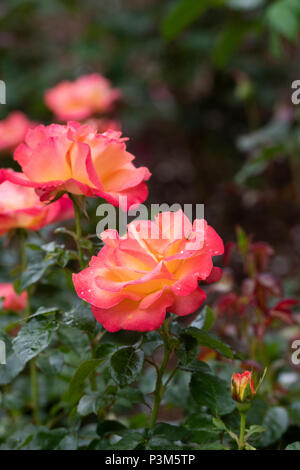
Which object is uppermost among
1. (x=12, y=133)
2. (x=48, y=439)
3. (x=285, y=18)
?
(x=285, y=18)

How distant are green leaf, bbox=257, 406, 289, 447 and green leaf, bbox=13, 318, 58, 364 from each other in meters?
0.28

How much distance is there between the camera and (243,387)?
0.49m

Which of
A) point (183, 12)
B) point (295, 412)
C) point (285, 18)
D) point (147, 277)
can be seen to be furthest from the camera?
point (183, 12)

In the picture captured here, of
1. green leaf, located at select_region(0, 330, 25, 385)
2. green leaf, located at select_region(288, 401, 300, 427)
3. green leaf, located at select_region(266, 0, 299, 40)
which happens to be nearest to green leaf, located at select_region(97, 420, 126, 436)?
green leaf, located at select_region(0, 330, 25, 385)

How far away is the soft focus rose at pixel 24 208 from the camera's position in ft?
2.14

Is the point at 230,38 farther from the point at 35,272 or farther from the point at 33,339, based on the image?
the point at 33,339

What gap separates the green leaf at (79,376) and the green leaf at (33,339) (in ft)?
0.14

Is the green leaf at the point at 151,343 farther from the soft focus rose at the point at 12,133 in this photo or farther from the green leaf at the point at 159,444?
the soft focus rose at the point at 12,133

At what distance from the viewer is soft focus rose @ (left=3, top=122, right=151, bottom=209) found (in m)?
0.53

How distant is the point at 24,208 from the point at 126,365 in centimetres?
23

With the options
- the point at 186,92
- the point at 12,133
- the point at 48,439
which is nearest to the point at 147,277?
the point at 48,439

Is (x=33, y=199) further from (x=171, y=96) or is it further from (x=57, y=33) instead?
(x=57, y=33)
